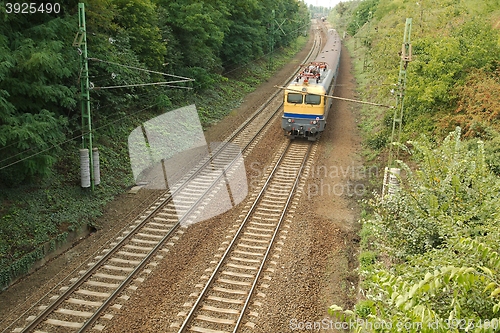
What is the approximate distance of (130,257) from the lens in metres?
12.2

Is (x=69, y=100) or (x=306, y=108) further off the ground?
(x=69, y=100)

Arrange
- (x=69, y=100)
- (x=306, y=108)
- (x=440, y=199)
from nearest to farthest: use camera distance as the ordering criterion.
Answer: (x=440, y=199)
(x=69, y=100)
(x=306, y=108)

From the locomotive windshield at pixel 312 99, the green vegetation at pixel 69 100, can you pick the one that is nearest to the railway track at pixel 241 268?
the green vegetation at pixel 69 100

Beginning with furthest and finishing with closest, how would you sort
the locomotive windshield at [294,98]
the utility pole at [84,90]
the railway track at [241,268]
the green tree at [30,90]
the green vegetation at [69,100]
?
the locomotive windshield at [294,98] → the utility pole at [84,90] → the green vegetation at [69,100] → the green tree at [30,90] → the railway track at [241,268]

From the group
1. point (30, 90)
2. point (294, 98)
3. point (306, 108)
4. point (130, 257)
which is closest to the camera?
point (30, 90)

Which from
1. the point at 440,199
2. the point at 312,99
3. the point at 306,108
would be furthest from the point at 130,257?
the point at 312,99

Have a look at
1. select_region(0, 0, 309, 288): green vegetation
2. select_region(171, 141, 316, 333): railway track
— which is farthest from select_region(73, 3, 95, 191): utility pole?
select_region(171, 141, 316, 333): railway track

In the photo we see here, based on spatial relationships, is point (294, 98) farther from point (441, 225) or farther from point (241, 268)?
point (441, 225)

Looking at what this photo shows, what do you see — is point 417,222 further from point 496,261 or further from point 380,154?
→ point 380,154

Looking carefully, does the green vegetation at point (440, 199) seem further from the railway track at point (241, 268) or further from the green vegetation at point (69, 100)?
the green vegetation at point (69, 100)

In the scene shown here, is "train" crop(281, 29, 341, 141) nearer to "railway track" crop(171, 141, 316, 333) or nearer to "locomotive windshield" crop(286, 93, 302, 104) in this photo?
"locomotive windshield" crop(286, 93, 302, 104)

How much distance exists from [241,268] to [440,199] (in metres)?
5.60

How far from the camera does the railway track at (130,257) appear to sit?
9680 millimetres

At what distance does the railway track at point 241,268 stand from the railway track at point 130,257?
0.56 metres
